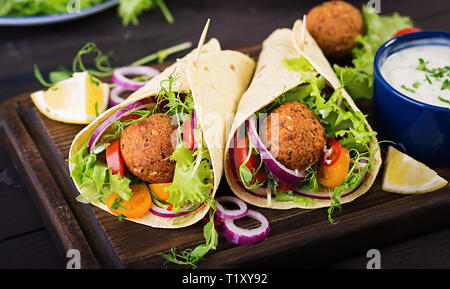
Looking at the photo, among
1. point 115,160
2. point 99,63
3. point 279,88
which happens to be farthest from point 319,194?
point 99,63

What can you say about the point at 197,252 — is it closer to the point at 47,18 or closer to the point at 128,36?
the point at 128,36

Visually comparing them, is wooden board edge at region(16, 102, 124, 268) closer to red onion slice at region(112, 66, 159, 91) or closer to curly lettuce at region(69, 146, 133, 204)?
curly lettuce at region(69, 146, 133, 204)

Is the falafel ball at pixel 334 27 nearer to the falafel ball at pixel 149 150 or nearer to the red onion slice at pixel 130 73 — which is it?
the red onion slice at pixel 130 73

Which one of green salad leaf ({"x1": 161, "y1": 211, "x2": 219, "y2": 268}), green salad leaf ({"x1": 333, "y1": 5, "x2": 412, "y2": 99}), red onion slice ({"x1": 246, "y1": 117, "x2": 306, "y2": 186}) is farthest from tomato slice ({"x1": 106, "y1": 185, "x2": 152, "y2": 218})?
green salad leaf ({"x1": 333, "y1": 5, "x2": 412, "y2": 99})

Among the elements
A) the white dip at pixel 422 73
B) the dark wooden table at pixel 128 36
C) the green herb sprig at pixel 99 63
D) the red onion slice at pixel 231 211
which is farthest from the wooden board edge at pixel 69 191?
the white dip at pixel 422 73

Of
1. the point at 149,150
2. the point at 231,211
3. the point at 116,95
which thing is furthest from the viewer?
the point at 116,95
